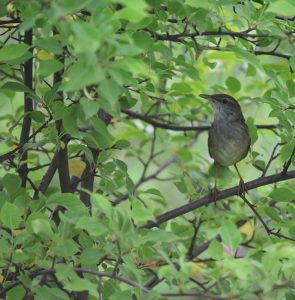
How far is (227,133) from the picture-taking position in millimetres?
4727

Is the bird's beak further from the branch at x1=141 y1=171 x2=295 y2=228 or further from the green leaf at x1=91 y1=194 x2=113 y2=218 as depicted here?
the green leaf at x1=91 y1=194 x2=113 y2=218

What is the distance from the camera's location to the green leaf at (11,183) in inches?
110

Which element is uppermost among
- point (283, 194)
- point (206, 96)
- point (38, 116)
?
point (38, 116)

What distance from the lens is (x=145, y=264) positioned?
8.57 ft

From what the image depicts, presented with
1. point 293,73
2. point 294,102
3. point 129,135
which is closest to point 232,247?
point 294,102

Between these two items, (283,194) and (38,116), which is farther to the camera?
(283,194)

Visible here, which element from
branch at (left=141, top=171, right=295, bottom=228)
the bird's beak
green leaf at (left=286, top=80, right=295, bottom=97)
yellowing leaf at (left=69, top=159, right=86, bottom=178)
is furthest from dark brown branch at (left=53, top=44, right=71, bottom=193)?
the bird's beak

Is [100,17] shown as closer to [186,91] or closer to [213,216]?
[186,91]

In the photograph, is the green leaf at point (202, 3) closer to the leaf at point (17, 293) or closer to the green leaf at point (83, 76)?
the green leaf at point (83, 76)

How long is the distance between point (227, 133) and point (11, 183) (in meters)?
2.24

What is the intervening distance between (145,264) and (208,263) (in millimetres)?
985

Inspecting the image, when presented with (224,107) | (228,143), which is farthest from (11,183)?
(228,143)

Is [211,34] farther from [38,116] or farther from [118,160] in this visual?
[38,116]

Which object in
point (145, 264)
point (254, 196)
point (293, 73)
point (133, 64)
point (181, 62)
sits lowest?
point (254, 196)
